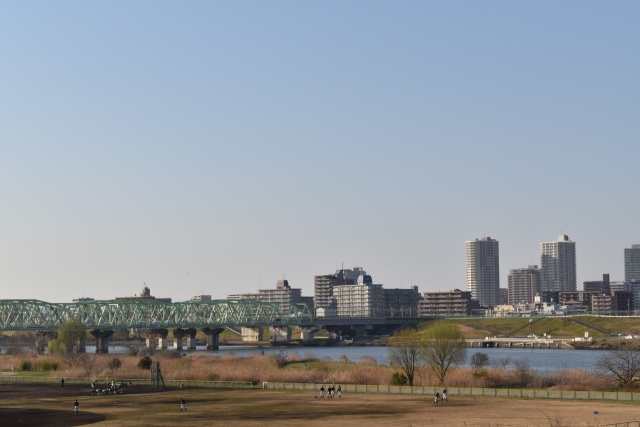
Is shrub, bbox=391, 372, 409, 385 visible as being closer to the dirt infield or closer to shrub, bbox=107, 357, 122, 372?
the dirt infield

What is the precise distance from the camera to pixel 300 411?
319 ft

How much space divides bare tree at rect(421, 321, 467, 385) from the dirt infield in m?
17.7

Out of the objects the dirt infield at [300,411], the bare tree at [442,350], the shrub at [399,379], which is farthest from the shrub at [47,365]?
the shrub at [399,379]

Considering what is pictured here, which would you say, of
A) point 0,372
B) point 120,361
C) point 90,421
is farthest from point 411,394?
point 0,372

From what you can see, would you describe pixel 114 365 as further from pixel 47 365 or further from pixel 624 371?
pixel 624 371

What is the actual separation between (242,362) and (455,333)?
53044mm

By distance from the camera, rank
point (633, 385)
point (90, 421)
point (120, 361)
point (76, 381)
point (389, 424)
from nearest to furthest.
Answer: point (389, 424) → point (90, 421) → point (633, 385) → point (76, 381) → point (120, 361)

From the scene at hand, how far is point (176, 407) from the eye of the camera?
4055 inches

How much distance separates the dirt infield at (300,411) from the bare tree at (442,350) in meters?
17.7

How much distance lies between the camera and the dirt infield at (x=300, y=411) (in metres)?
86.0

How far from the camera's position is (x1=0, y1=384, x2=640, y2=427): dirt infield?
8600 cm

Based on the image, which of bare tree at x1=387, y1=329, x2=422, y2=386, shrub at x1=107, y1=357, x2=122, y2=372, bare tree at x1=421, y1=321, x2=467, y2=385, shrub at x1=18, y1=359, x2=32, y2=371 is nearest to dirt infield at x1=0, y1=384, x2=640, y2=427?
bare tree at x1=387, y1=329, x2=422, y2=386

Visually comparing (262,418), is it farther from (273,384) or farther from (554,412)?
(273,384)

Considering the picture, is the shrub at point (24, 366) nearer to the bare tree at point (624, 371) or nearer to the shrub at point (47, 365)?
the shrub at point (47, 365)
